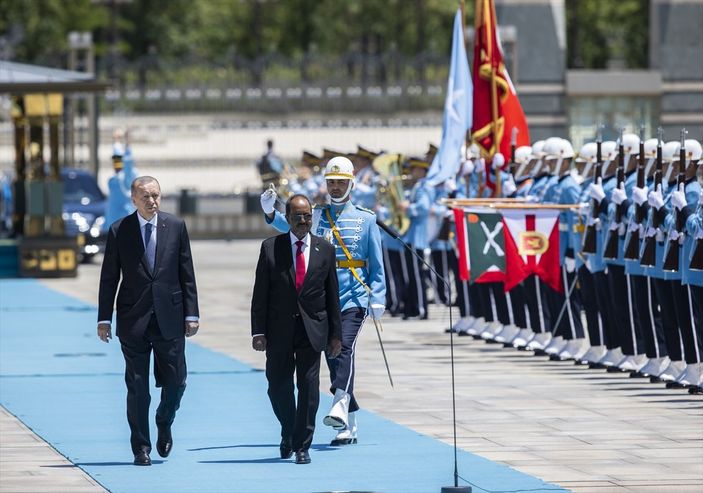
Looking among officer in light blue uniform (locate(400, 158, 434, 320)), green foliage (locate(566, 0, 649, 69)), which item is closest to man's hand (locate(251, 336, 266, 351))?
officer in light blue uniform (locate(400, 158, 434, 320))

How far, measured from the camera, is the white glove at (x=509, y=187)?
1941 cm

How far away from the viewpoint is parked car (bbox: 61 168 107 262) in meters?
32.6

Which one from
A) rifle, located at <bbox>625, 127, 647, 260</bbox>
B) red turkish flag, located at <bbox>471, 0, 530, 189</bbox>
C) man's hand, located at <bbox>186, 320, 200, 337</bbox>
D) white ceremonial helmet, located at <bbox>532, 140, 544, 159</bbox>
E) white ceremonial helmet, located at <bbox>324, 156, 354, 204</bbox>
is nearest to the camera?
man's hand, located at <bbox>186, 320, 200, 337</bbox>

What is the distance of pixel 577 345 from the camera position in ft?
58.3

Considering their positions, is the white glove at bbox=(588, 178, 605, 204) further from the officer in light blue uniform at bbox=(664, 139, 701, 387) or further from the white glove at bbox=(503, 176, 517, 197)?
the white glove at bbox=(503, 176, 517, 197)

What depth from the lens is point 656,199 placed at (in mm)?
15414

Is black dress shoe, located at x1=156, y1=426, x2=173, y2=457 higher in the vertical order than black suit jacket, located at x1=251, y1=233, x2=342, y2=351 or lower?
lower

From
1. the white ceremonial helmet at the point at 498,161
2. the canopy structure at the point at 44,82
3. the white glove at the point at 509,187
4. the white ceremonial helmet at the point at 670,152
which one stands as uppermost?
the canopy structure at the point at 44,82

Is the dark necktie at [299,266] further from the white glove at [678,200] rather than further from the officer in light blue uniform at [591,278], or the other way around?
the officer in light blue uniform at [591,278]

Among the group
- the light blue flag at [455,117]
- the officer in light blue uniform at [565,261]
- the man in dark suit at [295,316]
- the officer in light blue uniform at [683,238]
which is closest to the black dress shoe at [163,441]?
the man in dark suit at [295,316]

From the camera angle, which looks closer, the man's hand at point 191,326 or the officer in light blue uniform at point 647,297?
the man's hand at point 191,326

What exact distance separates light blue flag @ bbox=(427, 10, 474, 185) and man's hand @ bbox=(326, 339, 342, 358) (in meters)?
9.31

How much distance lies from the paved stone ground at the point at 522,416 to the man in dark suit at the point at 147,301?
2.07ft

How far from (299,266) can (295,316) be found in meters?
0.30
